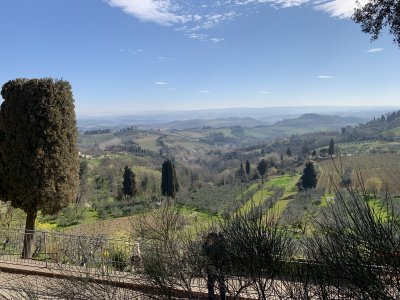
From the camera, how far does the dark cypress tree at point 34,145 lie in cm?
1422

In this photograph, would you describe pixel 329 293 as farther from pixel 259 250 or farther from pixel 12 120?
pixel 12 120

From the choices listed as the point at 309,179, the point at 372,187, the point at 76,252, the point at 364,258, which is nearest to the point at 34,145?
the point at 76,252

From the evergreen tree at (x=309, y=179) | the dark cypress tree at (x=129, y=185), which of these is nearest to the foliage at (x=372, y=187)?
the evergreen tree at (x=309, y=179)

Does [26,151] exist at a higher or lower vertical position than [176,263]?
higher

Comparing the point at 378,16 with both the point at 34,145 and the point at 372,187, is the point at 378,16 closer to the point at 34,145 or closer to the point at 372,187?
the point at 372,187

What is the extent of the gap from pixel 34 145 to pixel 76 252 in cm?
407

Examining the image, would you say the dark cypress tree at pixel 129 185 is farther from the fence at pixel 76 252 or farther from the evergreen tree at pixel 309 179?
the fence at pixel 76 252

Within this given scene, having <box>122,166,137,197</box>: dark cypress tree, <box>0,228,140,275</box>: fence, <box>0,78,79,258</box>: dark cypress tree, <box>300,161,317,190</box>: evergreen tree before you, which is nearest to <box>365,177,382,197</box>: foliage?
<box>0,228,140,275</box>: fence

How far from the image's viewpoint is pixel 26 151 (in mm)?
14211

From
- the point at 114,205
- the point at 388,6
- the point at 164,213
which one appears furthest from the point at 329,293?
the point at 114,205

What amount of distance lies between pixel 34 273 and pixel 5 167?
4362 millimetres

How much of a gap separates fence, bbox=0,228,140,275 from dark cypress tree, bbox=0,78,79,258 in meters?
0.86

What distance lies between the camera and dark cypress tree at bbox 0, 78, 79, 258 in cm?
1422

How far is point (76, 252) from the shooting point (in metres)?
13.7
